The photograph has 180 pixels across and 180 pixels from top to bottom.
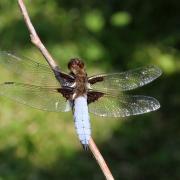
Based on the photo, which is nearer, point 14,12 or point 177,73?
point 177,73

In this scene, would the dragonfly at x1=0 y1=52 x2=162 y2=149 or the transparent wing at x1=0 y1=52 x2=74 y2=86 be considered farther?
the transparent wing at x1=0 y1=52 x2=74 y2=86

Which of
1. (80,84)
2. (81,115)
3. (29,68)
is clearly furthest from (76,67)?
(29,68)

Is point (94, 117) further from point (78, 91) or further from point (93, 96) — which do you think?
point (78, 91)

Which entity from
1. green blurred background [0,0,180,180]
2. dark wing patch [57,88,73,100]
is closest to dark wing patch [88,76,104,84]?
dark wing patch [57,88,73,100]

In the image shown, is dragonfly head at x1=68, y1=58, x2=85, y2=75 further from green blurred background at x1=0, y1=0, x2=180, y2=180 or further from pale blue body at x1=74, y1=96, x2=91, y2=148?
green blurred background at x1=0, y1=0, x2=180, y2=180

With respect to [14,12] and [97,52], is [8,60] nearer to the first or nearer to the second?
[97,52]

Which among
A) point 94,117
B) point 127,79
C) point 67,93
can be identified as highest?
point 94,117

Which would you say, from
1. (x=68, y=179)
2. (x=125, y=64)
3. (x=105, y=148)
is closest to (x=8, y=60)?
(x=68, y=179)

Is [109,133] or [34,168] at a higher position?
[109,133]
